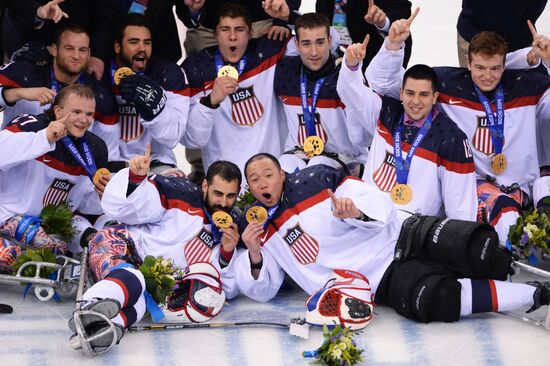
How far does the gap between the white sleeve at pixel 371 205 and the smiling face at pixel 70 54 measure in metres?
1.72

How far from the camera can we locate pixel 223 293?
5.54 m

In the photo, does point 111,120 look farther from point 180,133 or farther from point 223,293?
point 223,293

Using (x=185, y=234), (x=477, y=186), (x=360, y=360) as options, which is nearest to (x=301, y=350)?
(x=360, y=360)

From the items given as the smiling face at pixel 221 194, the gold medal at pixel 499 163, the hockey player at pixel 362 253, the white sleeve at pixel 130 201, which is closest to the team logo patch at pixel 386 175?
the hockey player at pixel 362 253

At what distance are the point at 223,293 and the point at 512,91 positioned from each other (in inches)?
79.1

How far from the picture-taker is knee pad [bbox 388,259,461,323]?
5.32m

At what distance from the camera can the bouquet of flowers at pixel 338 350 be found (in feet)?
15.9

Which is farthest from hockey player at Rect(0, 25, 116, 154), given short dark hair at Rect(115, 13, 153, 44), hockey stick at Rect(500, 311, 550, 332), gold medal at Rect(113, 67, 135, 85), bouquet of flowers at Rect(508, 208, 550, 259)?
hockey stick at Rect(500, 311, 550, 332)

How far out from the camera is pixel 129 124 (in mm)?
6719

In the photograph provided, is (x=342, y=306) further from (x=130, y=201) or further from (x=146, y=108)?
(x=146, y=108)

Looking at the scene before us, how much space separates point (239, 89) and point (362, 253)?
1549 mm

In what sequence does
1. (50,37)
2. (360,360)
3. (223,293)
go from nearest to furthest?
(360,360)
(223,293)
(50,37)

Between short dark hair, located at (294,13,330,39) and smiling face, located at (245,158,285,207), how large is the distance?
116 cm

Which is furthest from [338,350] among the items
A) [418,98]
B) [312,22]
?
[312,22]
